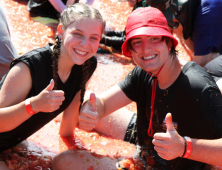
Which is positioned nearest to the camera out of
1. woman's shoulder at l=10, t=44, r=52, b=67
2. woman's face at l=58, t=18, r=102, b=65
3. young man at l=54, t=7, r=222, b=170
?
young man at l=54, t=7, r=222, b=170

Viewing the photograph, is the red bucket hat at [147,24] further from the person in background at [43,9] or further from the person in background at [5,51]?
the person in background at [43,9]

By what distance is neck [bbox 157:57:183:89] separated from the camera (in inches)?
85.4

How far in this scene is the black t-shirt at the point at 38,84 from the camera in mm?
2258

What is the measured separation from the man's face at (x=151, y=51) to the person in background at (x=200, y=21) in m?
1.93

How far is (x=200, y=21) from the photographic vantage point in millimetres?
3820

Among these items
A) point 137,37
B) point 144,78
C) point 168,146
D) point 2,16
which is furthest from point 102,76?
point 168,146

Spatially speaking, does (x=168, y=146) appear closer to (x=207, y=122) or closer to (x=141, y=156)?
(x=207, y=122)

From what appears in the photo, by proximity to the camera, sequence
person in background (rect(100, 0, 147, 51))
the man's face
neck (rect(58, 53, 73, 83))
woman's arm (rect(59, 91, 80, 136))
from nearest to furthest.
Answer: the man's face < neck (rect(58, 53, 73, 83)) < woman's arm (rect(59, 91, 80, 136)) < person in background (rect(100, 0, 147, 51))

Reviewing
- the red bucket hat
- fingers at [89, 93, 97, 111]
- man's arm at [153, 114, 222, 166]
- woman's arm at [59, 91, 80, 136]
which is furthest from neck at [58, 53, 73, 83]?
man's arm at [153, 114, 222, 166]

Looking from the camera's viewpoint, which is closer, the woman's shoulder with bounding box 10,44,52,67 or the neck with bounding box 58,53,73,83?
the woman's shoulder with bounding box 10,44,52,67

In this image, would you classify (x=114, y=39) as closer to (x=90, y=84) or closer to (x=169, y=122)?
(x=90, y=84)

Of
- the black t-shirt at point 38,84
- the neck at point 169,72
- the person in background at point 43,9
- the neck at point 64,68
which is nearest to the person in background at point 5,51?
the black t-shirt at point 38,84

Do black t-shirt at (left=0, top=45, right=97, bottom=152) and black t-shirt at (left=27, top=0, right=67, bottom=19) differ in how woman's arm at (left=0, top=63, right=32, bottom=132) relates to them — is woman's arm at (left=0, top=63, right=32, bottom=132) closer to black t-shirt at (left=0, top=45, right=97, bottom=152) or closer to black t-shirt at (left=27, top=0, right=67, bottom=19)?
black t-shirt at (left=0, top=45, right=97, bottom=152)

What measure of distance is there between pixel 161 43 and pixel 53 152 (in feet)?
5.24
